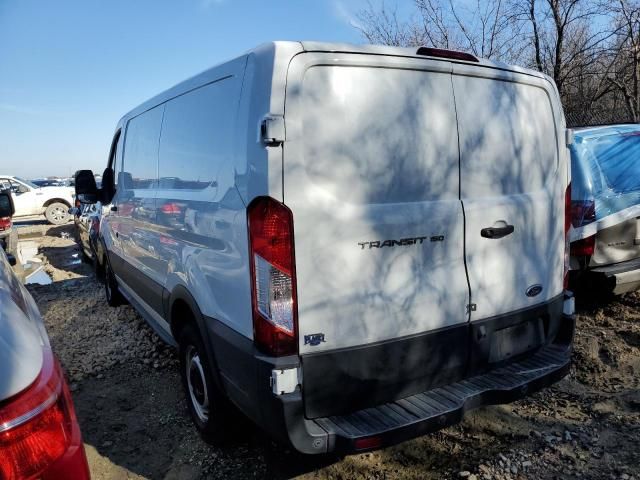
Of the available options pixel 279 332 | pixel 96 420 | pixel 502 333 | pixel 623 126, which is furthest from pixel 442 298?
pixel 623 126

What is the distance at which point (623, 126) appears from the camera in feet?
17.0

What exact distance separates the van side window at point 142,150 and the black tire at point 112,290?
1801mm

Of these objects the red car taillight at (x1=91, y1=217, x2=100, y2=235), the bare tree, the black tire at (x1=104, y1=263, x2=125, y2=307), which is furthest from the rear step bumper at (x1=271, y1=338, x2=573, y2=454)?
the bare tree

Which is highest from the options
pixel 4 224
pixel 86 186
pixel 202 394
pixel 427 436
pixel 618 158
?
pixel 618 158

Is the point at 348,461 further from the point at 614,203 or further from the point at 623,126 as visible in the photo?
the point at 623,126

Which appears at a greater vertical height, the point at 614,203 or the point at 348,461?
the point at 614,203

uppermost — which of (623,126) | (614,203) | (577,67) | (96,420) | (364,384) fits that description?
(577,67)

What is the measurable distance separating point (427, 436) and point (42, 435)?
2.36 meters

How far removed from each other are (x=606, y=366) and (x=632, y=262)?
3.91 feet

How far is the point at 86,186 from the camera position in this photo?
5.04 metres

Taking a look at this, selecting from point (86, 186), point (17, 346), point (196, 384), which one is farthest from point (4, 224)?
point (17, 346)

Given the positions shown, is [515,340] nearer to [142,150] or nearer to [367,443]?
[367,443]

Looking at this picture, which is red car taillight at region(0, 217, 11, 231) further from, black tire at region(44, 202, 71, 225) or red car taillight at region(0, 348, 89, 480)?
red car taillight at region(0, 348, 89, 480)

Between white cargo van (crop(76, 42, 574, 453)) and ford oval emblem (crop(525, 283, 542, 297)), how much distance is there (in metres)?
0.01
